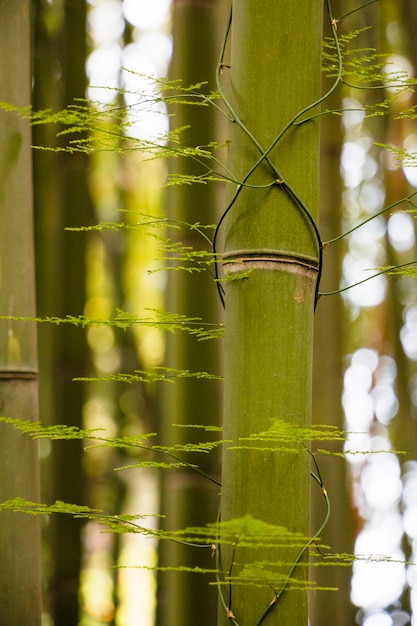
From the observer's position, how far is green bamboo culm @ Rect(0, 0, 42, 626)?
61.1 inches

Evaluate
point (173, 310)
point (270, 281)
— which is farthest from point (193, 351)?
point (270, 281)

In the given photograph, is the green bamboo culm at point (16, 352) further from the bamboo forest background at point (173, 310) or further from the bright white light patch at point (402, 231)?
the bright white light patch at point (402, 231)

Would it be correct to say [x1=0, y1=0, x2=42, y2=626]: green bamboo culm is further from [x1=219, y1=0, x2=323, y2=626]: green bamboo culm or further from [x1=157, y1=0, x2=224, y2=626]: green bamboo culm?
[x1=219, y1=0, x2=323, y2=626]: green bamboo culm

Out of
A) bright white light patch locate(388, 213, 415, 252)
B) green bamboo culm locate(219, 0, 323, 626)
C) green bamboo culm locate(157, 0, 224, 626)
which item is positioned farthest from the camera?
bright white light patch locate(388, 213, 415, 252)

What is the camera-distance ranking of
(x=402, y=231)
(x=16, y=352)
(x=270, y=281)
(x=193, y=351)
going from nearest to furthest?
(x=270, y=281)
(x=16, y=352)
(x=193, y=351)
(x=402, y=231)

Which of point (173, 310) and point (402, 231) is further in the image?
point (402, 231)

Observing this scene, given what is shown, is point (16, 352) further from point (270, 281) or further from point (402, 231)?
point (402, 231)

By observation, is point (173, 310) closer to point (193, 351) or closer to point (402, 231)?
point (193, 351)

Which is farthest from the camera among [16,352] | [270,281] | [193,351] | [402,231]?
[402,231]

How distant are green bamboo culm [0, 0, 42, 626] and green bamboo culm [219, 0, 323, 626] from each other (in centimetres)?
74

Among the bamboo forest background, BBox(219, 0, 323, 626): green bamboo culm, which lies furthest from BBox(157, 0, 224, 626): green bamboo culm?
BBox(219, 0, 323, 626): green bamboo culm

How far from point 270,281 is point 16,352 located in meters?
0.80

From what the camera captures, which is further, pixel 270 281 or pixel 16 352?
pixel 16 352

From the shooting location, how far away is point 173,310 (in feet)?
6.28
